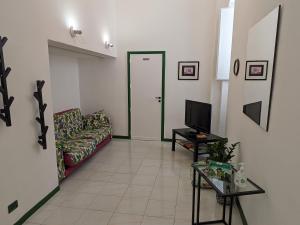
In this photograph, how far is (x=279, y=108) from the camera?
4.64 ft

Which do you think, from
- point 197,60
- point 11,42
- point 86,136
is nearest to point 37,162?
point 11,42

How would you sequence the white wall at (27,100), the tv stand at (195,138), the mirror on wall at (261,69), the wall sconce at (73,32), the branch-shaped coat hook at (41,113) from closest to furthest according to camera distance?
the mirror on wall at (261,69) → the white wall at (27,100) → the branch-shaped coat hook at (41,113) → the wall sconce at (73,32) → the tv stand at (195,138)

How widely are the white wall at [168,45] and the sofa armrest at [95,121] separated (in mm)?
435

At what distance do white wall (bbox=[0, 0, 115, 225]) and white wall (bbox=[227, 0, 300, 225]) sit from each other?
7.30 ft

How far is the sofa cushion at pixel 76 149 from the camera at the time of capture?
314cm

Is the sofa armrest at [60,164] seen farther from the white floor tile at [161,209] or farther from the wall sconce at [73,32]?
the wall sconce at [73,32]

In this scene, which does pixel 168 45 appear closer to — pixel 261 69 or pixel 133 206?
pixel 261 69

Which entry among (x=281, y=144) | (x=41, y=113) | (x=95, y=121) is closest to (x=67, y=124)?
(x=95, y=121)

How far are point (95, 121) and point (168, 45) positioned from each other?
2285 mm

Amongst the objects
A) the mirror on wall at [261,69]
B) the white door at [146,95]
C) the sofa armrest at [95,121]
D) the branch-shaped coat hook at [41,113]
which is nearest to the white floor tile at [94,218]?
the branch-shaped coat hook at [41,113]

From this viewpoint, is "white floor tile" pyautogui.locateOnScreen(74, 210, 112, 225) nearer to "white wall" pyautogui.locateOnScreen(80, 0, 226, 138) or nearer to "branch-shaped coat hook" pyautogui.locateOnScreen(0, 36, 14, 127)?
"branch-shaped coat hook" pyautogui.locateOnScreen(0, 36, 14, 127)

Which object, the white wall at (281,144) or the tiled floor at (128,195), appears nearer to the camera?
the white wall at (281,144)

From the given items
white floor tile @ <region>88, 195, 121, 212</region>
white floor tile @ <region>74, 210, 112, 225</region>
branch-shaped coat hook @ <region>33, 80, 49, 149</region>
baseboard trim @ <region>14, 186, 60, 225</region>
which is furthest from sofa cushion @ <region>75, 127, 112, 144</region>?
white floor tile @ <region>74, 210, 112, 225</region>

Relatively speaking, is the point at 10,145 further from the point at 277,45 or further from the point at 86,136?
the point at 277,45
